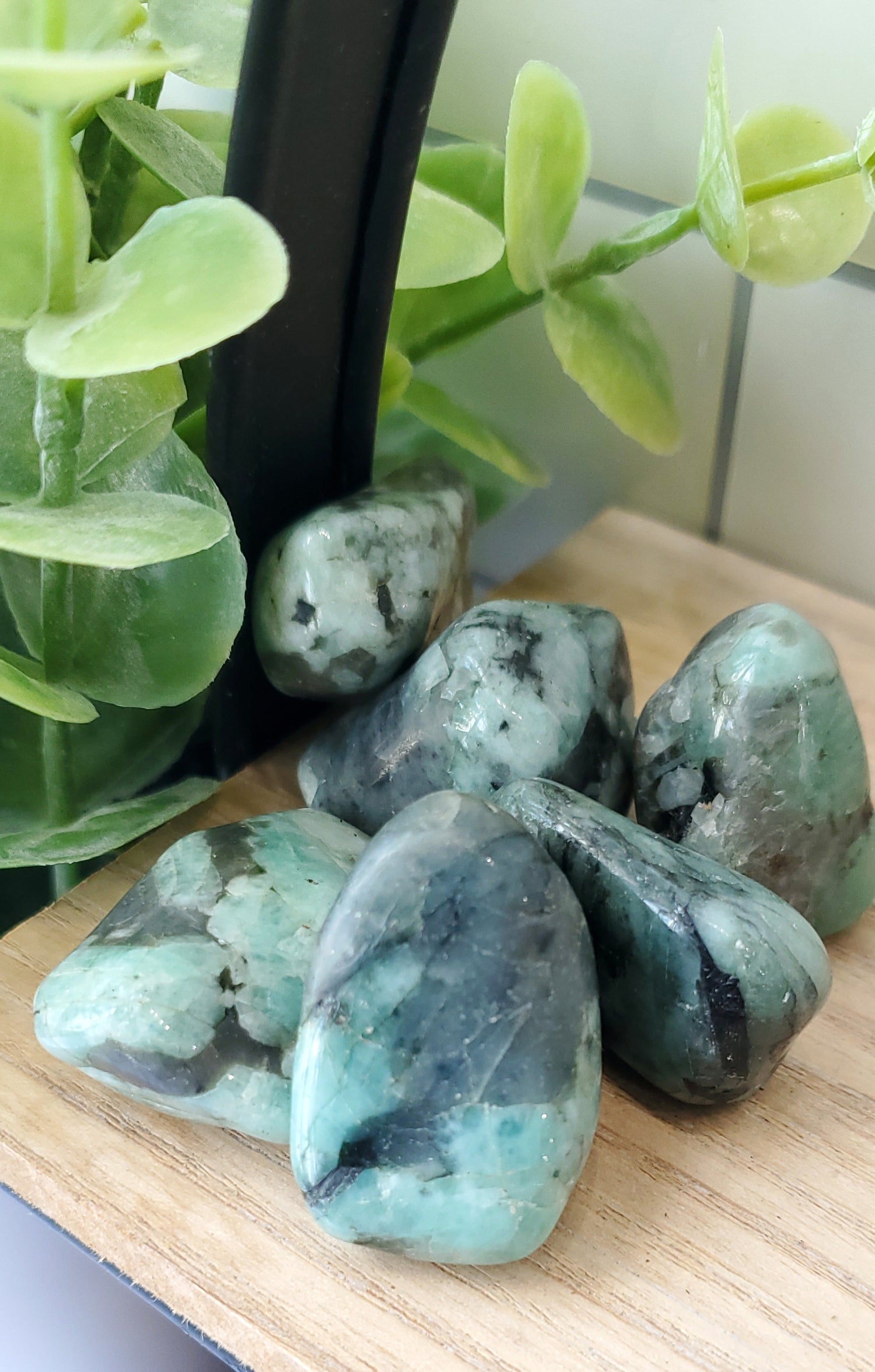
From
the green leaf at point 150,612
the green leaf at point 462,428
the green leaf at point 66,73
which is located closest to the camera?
the green leaf at point 66,73

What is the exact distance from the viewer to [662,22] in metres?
0.41

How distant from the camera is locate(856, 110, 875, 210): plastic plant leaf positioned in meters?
0.31

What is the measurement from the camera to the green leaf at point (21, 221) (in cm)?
24

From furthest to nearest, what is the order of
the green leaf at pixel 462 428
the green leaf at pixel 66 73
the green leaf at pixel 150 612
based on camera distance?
the green leaf at pixel 462 428
the green leaf at pixel 150 612
the green leaf at pixel 66 73

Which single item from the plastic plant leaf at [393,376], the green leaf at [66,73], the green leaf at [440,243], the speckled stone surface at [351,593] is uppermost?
the green leaf at [66,73]

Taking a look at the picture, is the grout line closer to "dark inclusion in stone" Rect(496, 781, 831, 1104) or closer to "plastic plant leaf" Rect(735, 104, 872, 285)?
"plastic plant leaf" Rect(735, 104, 872, 285)

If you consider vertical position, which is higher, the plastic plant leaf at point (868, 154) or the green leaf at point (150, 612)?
the plastic plant leaf at point (868, 154)

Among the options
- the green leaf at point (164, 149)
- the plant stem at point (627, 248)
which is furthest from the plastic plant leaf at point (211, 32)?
the plant stem at point (627, 248)

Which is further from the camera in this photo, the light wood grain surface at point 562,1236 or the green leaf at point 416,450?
the green leaf at point 416,450

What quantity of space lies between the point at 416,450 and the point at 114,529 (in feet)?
0.77

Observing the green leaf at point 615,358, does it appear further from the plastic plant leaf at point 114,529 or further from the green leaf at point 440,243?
the plastic plant leaf at point 114,529

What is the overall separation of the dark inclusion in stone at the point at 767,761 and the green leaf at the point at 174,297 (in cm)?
15

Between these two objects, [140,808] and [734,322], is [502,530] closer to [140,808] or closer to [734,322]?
[734,322]

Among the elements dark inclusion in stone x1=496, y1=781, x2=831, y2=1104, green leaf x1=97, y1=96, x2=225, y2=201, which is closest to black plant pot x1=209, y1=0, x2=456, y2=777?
green leaf x1=97, y1=96, x2=225, y2=201
